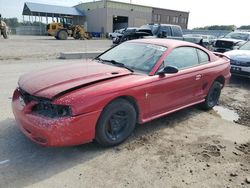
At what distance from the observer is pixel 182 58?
15.8ft

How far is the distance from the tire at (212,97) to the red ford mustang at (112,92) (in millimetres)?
182

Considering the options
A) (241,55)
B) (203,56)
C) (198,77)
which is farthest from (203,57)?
(241,55)

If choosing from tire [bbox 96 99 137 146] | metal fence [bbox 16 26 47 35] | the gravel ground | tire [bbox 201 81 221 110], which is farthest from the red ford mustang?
metal fence [bbox 16 26 47 35]

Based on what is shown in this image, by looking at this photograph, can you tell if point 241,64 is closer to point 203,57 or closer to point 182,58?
point 203,57

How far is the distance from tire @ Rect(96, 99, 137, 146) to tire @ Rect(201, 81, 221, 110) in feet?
7.34

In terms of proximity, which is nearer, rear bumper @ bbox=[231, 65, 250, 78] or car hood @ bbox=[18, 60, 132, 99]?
car hood @ bbox=[18, 60, 132, 99]

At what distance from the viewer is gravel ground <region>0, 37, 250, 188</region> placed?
304cm

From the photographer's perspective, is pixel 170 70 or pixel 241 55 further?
pixel 241 55

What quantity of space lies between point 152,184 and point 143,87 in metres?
1.47

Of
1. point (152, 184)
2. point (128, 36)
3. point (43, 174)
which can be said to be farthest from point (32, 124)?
point (128, 36)

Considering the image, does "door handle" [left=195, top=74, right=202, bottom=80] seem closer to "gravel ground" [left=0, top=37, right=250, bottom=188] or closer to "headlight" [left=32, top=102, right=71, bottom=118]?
"gravel ground" [left=0, top=37, right=250, bottom=188]

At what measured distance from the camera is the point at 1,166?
3.20 meters

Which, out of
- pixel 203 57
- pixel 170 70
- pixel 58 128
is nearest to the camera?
pixel 58 128

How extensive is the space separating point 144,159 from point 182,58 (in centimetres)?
218
